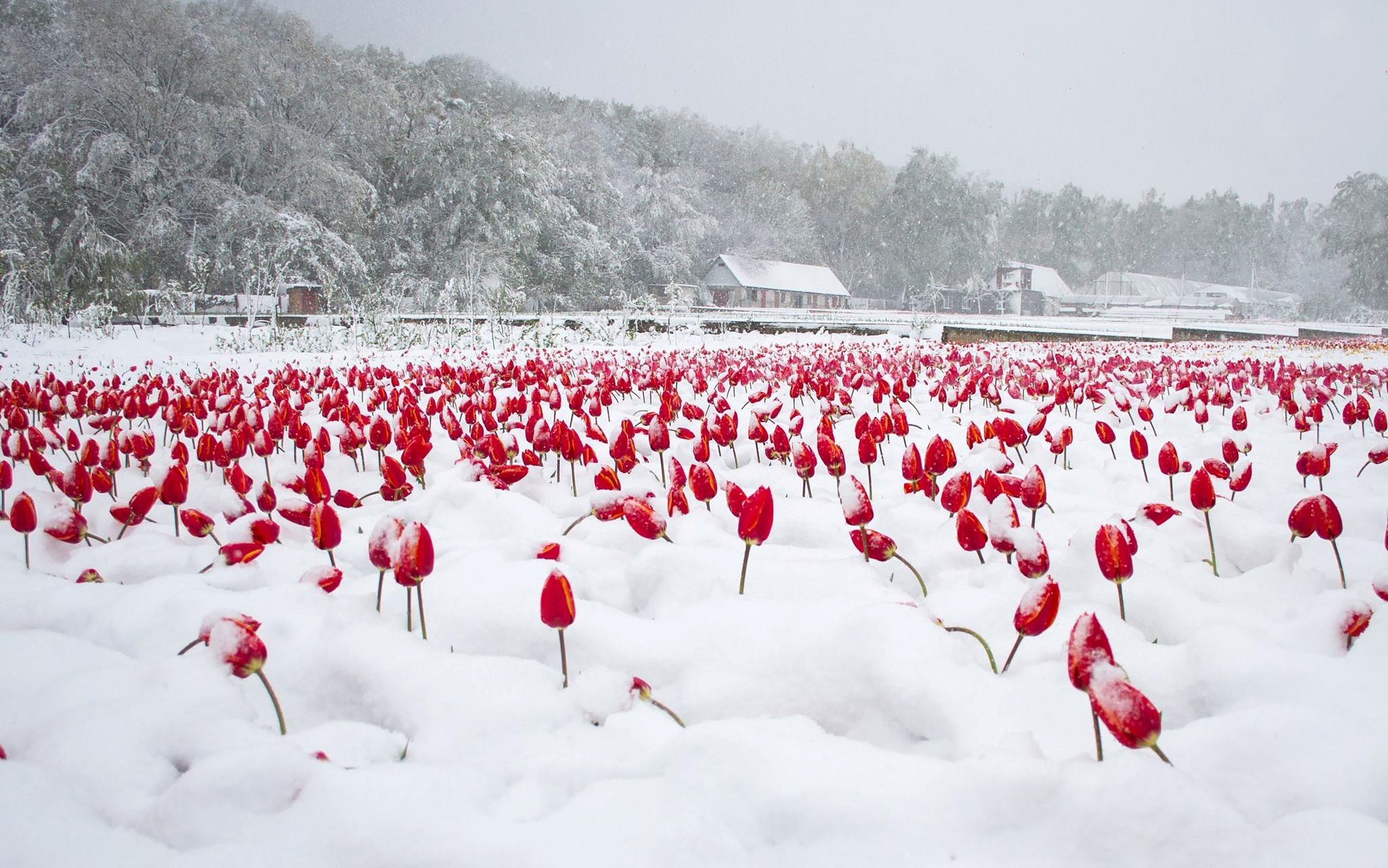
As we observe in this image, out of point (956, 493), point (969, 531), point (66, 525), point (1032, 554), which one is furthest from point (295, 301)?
point (1032, 554)

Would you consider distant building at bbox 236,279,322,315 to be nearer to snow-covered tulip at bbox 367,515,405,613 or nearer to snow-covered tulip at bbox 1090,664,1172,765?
snow-covered tulip at bbox 367,515,405,613

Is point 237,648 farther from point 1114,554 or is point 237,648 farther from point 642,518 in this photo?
point 1114,554

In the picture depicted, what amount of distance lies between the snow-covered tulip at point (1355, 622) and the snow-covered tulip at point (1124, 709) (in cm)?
75

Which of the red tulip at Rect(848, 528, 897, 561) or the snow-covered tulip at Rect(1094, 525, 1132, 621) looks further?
the red tulip at Rect(848, 528, 897, 561)

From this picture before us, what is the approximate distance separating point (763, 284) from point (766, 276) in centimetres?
96

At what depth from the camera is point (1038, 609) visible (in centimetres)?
121

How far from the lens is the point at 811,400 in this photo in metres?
5.37

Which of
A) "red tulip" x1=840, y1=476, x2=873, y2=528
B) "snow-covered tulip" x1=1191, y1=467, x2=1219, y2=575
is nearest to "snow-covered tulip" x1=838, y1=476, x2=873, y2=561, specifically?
"red tulip" x1=840, y1=476, x2=873, y2=528

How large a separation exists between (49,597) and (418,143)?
3777 centimetres

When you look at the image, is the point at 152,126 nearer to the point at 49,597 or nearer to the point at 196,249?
the point at 196,249

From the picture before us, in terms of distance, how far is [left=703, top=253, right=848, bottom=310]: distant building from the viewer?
5166cm

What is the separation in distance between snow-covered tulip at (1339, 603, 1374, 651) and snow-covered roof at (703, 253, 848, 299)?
2008 inches

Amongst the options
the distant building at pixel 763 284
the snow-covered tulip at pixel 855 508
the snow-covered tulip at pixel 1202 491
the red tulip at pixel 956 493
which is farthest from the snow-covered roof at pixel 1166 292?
the snow-covered tulip at pixel 855 508

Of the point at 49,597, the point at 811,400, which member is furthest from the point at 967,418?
the point at 49,597
